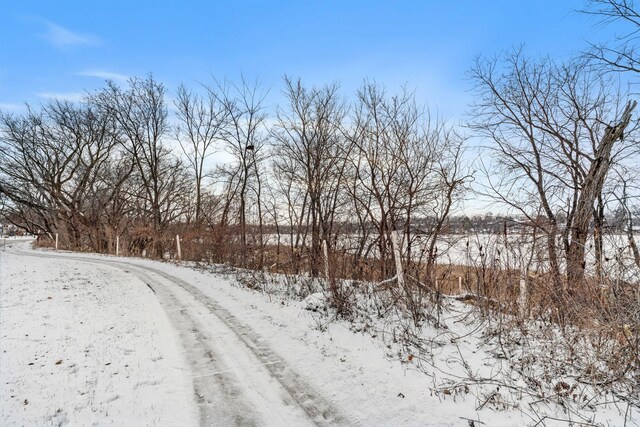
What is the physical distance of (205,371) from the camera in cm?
436

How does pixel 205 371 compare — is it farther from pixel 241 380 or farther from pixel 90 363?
pixel 90 363

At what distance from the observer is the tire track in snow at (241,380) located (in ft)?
11.0

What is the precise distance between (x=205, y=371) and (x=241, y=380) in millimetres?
580

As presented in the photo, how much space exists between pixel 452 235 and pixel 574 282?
95.1 inches

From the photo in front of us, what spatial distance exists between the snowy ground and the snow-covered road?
15mm

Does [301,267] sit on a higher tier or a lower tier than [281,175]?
lower

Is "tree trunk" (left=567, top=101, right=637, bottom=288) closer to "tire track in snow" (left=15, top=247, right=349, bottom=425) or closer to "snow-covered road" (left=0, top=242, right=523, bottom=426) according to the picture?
"snow-covered road" (left=0, top=242, right=523, bottom=426)

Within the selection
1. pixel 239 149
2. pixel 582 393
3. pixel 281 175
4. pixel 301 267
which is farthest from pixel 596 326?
pixel 239 149

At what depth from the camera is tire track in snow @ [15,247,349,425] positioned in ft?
11.0

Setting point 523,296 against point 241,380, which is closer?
point 241,380

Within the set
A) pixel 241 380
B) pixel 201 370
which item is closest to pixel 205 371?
pixel 201 370

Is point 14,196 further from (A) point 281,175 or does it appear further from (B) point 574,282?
(B) point 574,282

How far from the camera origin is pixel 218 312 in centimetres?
739

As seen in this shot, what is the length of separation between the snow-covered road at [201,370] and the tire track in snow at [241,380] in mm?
15
